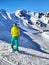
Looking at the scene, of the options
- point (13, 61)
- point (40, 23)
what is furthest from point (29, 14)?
point (13, 61)

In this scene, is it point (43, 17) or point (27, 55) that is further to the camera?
point (43, 17)

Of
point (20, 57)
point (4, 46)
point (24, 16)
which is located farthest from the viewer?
point (24, 16)

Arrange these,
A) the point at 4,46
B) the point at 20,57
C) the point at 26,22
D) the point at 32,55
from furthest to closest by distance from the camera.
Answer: the point at 26,22, the point at 4,46, the point at 32,55, the point at 20,57

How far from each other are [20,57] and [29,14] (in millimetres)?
37598

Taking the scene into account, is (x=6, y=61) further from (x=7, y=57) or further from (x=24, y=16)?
(x=24, y=16)

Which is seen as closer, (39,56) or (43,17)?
(39,56)

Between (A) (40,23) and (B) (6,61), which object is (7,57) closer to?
(B) (6,61)

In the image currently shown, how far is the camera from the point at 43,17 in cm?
5050

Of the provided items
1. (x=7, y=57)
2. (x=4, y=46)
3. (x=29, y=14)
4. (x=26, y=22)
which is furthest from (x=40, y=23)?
(x=7, y=57)

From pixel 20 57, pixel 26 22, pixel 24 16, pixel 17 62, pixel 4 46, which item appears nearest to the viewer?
pixel 17 62

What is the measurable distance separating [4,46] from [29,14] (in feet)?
114

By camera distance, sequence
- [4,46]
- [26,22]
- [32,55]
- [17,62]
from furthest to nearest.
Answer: [26,22]
[4,46]
[32,55]
[17,62]

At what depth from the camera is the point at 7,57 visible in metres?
13.7

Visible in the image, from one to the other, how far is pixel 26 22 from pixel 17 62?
3023 centimetres
